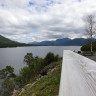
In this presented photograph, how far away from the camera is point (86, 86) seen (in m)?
1.05

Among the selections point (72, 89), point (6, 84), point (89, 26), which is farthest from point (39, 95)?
point (6, 84)

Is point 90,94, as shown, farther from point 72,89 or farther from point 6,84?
point 6,84

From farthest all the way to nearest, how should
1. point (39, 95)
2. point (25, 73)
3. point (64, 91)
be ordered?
point (25, 73) → point (39, 95) → point (64, 91)

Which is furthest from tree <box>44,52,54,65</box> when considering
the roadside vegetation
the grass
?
the grass

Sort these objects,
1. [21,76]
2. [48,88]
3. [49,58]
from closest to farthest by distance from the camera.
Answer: [48,88], [21,76], [49,58]

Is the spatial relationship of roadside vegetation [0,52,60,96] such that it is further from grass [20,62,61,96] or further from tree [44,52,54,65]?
grass [20,62,61,96]

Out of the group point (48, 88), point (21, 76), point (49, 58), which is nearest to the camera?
point (48, 88)

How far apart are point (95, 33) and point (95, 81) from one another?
2378 cm

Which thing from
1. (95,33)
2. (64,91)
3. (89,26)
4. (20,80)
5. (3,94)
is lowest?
(3,94)

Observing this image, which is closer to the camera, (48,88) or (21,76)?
(48,88)

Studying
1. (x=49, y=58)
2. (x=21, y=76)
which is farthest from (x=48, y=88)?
(x=49, y=58)

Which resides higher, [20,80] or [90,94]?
[90,94]

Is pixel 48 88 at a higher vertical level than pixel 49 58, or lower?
higher

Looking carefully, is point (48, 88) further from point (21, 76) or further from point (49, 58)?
point (49, 58)
